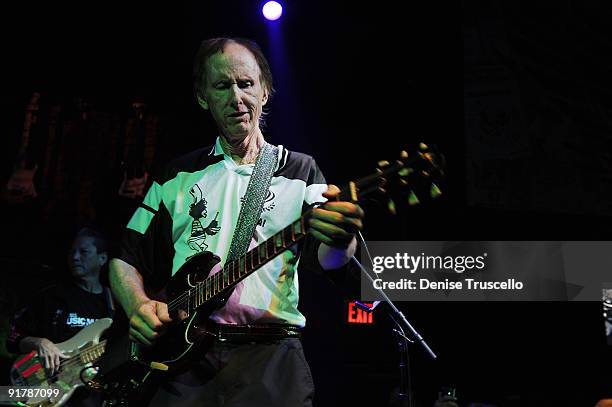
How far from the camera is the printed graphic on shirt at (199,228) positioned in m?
2.19

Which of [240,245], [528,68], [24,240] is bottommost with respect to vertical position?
[240,245]

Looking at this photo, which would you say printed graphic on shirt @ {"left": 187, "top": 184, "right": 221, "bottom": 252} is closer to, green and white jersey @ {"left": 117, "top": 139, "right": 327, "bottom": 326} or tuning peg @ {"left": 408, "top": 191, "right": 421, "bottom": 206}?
green and white jersey @ {"left": 117, "top": 139, "right": 327, "bottom": 326}

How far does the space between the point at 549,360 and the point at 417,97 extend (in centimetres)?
426

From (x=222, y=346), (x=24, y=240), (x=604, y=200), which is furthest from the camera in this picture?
(x=24, y=240)

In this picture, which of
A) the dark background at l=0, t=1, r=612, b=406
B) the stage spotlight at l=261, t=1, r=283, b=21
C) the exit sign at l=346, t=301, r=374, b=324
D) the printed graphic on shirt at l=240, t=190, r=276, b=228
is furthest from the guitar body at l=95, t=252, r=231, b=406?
the exit sign at l=346, t=301, r=374, b=324

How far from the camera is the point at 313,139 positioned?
7.86m

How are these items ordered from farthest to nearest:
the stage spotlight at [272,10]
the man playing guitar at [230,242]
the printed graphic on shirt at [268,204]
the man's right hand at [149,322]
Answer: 1. the stage spotlight at [272,10]
2. the printed graphic on shirt at [268,204]
3. the man's right hand at [149,322]
4. the man playing guitar at [230,242]

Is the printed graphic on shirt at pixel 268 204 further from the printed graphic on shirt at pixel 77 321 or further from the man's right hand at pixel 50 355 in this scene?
the printed graphic on shirt at pixel 77 321

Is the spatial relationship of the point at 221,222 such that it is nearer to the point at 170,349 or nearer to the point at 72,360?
the point at 170,349

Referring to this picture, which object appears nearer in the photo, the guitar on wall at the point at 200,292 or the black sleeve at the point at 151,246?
the guitar on wall at the point at 200,292

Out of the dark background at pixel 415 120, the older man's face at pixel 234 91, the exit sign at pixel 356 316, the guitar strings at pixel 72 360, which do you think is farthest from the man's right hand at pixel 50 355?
the exit sign at pixel 356 316

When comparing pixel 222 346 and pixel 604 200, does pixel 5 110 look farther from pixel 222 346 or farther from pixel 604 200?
pixel 604 200

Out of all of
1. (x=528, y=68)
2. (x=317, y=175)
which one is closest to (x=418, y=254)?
(x=528, y=68)

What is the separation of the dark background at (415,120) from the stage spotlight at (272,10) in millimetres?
162
